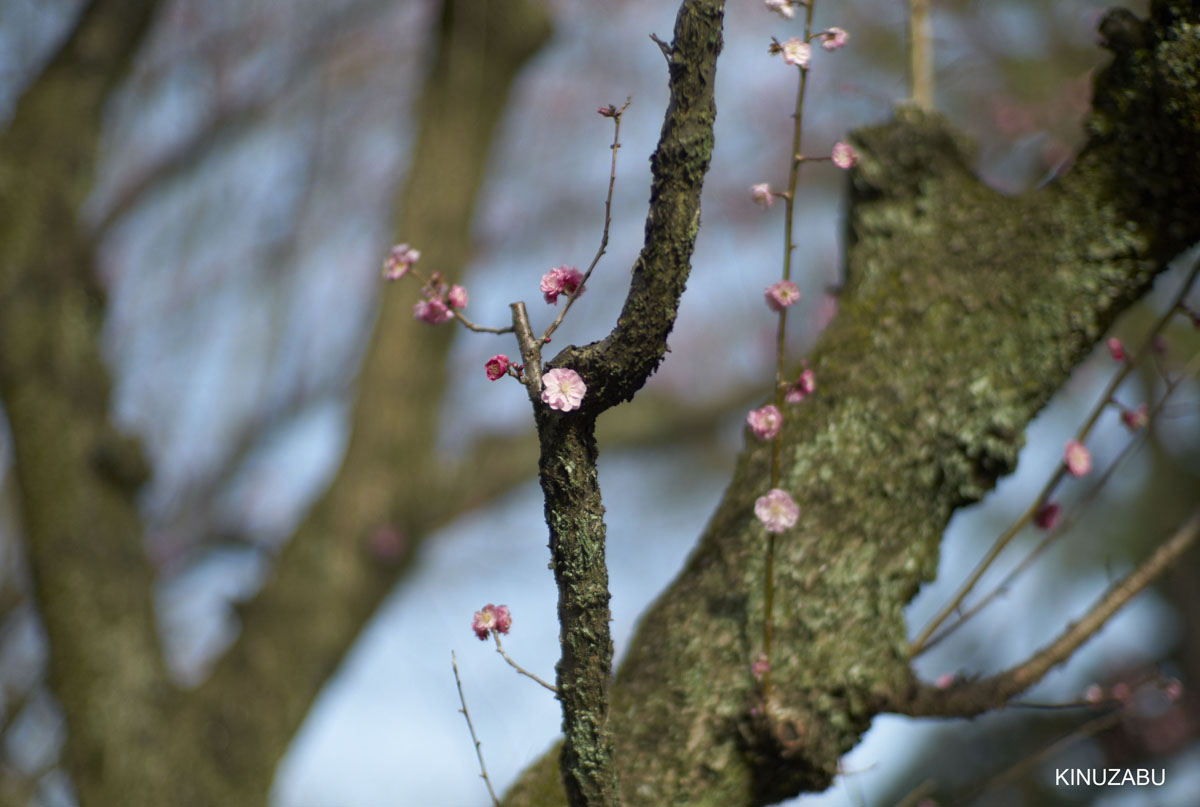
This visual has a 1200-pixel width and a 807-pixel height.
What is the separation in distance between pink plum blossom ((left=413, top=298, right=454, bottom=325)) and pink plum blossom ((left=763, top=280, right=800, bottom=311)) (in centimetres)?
47

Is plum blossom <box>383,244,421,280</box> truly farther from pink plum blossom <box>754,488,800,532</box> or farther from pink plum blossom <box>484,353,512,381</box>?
pink plum blossom <box>754,488,800,532</box>

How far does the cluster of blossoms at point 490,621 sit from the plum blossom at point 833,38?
35.1 inches

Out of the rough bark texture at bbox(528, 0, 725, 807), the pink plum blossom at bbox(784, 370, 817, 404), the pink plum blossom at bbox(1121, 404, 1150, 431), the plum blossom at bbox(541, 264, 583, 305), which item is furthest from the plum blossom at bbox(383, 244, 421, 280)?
the pink plum blossom at bbox(1121, 404, 1150, 431)

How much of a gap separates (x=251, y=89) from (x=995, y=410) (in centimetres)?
435

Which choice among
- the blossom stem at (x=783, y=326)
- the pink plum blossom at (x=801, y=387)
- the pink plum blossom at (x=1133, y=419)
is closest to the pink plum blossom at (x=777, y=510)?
the blossom stem at (x=783, y=326)

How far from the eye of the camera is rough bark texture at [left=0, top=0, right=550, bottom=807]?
236 cm

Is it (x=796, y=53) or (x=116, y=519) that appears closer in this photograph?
(x=796, y=53)

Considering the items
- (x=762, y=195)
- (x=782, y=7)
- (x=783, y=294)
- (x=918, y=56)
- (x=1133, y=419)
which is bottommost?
(x=1133, y=419)

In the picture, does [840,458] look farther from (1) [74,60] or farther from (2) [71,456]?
(1) [74,60]

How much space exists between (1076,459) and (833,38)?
0.86 metres

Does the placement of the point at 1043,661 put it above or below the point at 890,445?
below

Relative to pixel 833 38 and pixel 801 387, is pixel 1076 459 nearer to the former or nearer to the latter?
pixel 801 387

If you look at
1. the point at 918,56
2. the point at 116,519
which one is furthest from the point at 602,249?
the point at 116,519

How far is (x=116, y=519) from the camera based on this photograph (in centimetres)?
255
